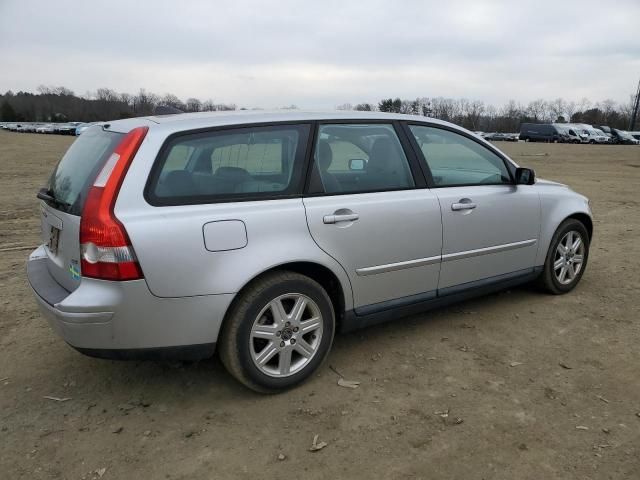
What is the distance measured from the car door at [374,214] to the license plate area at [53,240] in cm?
143

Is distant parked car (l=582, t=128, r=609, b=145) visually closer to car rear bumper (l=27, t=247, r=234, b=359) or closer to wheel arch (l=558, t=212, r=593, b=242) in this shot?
wheel arch (l=558, t=212, r=593, b=242)

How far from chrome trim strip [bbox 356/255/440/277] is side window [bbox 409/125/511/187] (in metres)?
0.55

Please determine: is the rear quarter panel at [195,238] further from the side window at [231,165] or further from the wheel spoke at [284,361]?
the wheel spoke at [284,361]

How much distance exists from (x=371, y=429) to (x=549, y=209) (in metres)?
2.67

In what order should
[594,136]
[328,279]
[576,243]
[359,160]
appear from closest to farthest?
[328,279]
[359,160]
[576,243]
[594,136]

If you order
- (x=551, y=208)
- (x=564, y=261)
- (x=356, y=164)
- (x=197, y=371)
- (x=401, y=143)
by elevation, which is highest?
(x=401, y=143)

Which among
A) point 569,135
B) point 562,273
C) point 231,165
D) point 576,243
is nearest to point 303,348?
point 231,165

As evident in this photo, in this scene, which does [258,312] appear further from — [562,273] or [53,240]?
[562,273]

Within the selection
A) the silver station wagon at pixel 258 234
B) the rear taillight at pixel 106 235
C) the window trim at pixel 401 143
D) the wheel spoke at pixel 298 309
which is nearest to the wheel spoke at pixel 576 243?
the silver station wagon at pixel 258 234

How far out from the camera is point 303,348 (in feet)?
10.7

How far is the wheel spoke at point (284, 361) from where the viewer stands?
3.19 meters

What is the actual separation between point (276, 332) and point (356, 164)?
1235mm

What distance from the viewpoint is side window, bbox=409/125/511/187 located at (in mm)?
3898

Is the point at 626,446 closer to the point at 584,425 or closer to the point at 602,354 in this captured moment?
the point at 584,425
